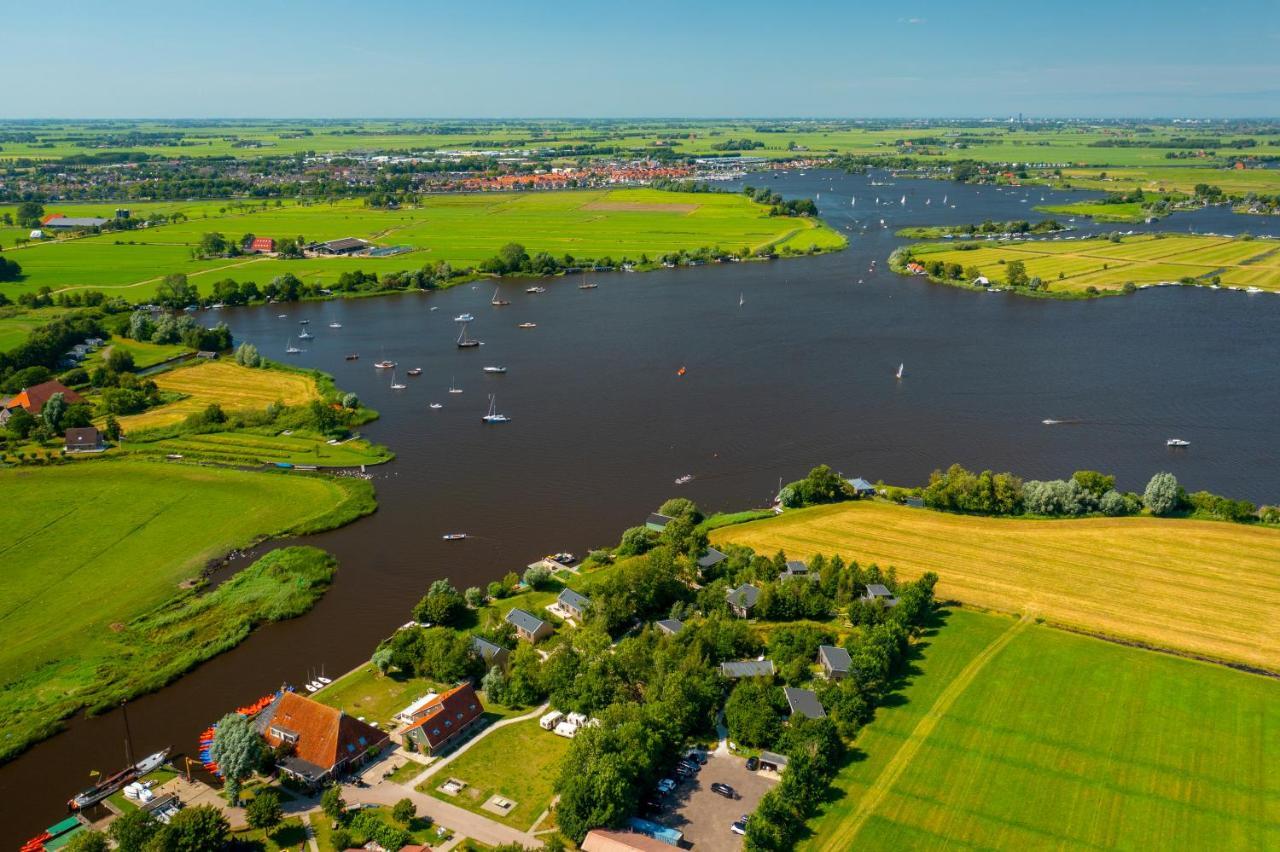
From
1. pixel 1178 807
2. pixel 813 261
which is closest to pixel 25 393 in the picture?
pixel 1178 807

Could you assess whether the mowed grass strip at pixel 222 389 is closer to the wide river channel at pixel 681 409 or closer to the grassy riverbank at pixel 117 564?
the wide river channel at pixel 681 409

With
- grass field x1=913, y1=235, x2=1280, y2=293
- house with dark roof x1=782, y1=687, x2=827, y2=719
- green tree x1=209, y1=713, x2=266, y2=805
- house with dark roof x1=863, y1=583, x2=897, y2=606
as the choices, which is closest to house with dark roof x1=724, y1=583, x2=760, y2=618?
house with dark roof x1=863, y1=583, x2=897, y2=606

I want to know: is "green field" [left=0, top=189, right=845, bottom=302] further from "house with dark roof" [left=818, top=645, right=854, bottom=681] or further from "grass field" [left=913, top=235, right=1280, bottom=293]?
"house with dark roof" [left=818, top=645, right=854, bottom=681]

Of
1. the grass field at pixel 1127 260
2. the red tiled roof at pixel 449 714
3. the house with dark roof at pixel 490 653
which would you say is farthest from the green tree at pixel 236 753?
the grass field at pixel 1127 260

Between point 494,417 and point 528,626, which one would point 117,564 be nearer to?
point 528,626

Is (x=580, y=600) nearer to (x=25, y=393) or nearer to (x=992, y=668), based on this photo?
(x=992, y=668)
